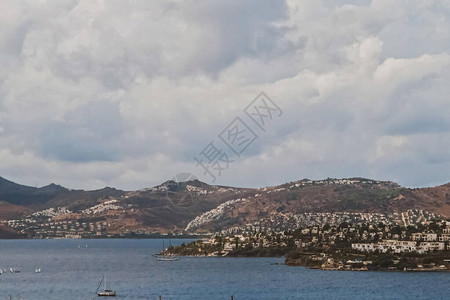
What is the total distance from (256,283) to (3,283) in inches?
2524

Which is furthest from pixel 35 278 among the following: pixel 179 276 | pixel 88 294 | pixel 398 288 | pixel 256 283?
pixel 398 288

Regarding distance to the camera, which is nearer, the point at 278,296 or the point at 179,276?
the point at 278,296

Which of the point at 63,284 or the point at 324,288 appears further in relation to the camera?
the point at 63,284

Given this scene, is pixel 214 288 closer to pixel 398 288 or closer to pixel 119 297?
pixel 119 297

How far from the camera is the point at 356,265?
603ft

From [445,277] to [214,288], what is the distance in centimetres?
5667

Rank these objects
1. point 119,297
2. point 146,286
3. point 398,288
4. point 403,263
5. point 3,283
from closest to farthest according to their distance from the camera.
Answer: point 119,297 < point 398,288 < point 146,286 < point 3,283 < point 403,263

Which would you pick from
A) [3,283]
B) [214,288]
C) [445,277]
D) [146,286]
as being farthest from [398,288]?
[3,283]

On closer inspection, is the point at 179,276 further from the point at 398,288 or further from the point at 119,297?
the point at 398,288

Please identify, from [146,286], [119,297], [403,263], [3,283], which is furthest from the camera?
[403,263]

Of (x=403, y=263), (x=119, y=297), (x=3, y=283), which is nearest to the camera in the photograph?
(x=119, y=297)

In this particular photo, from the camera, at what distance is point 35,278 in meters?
183

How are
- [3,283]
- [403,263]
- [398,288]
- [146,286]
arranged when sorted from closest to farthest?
1. [398,288]
2. [146,286]
3. [3,283]
4. [403,263]

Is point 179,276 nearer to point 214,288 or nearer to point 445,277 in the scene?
point 214,288
